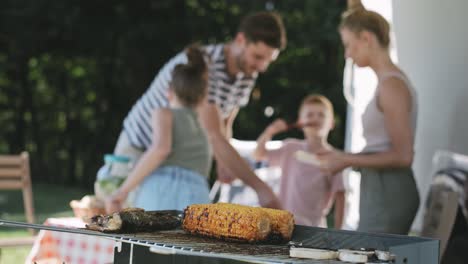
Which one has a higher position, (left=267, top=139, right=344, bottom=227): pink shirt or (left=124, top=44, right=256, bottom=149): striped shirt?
(left=124, top=44, right=256, bottom=149): striped shirt

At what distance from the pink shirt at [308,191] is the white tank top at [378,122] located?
5.05ft

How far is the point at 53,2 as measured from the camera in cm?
1280

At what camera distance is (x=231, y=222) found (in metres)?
2.19

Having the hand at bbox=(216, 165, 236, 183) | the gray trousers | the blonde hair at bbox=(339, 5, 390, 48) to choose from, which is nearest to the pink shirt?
the hand at bbox=(216, 165, 236, 183)

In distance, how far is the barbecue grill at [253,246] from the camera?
75.3 inches

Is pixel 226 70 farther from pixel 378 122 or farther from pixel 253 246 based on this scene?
pixel 253 246

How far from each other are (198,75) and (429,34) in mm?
1397

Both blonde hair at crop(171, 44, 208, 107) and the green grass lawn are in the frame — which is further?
the green grass lawn

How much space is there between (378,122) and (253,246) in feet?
3.90

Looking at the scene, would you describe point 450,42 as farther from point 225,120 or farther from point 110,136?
point 110,136

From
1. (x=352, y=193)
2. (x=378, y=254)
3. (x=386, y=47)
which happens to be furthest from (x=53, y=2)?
(x=378, y=254)

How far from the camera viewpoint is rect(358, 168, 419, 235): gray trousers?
3164 mm

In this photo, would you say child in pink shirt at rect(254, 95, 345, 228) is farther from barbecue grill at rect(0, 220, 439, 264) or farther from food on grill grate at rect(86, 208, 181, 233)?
food on grill grate at rect(86, 208, 181, 233)

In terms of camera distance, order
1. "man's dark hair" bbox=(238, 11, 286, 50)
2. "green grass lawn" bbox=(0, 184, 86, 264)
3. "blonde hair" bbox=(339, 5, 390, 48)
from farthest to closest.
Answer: "green grass lawn" bbox=(0, 184, 86, 264), "man's dark hair" bbox=(238, 11, 286, 50), "blonde hair" bbox=(339, 5, 390, 48)
